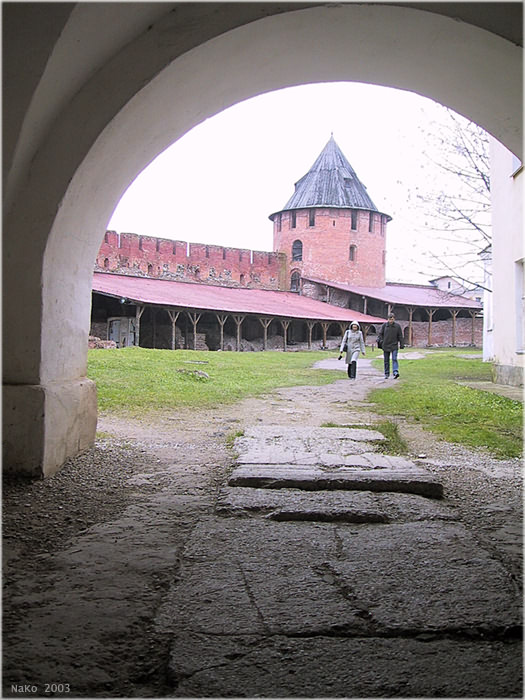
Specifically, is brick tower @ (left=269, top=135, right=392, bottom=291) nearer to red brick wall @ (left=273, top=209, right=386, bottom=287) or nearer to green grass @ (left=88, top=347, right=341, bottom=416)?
red brick wall @ (left=273, top=209, right=386, bottom=287)

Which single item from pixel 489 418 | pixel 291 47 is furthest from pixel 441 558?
pixel 489 418

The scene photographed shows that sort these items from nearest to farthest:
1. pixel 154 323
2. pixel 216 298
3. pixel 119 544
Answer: pixel 119 544
pixel 154 323
pixel 216 298

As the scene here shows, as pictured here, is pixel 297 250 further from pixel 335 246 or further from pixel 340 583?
pixel 340 583

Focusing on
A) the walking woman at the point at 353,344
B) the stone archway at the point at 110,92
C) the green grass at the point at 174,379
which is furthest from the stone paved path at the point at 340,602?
the walking woman at the point at 353,344

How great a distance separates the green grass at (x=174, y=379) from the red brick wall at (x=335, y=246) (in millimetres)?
24640

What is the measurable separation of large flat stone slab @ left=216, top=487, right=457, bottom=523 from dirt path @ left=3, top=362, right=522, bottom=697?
12 cm

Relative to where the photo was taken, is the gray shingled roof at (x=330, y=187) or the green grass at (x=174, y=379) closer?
the green grass at (x=174, y=379)

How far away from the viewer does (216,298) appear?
98.1 feet

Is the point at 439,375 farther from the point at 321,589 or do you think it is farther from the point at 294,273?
the point at 294,273

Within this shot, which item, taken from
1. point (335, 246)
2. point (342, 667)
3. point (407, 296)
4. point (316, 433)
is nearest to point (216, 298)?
point (335, 246)

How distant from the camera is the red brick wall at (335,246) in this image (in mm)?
41312

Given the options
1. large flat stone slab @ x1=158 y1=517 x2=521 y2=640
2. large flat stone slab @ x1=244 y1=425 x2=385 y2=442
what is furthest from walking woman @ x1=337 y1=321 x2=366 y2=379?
large flat stone slab @ x1=158 y1=517 x2=521 y2=640

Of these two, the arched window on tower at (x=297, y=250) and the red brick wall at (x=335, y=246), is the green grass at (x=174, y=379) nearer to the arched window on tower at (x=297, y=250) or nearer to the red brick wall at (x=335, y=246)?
the red brick wall at (x=335, y=246)

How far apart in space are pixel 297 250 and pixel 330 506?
40.1m
